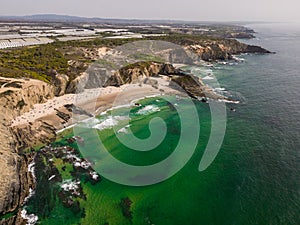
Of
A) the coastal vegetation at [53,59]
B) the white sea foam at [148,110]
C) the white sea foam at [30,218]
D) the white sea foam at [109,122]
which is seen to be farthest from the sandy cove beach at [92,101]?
the white sea foam at [30,218]

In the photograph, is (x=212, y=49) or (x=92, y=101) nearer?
(x=92, y=101)

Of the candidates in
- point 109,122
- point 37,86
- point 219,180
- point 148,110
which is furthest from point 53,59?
point 219,180

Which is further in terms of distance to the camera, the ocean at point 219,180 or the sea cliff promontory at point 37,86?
the sea cliff promontory at point 37,86

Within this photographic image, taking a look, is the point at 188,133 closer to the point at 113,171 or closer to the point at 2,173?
the point at 113,171

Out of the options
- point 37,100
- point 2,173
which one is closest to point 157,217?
point 2,173

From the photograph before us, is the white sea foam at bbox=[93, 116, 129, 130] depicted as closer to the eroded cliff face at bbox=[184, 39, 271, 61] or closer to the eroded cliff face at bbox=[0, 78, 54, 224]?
the eroded cliff face at bbox=[0, 78, 54, 224]

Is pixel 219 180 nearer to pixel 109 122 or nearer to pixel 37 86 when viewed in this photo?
pixel 109 122

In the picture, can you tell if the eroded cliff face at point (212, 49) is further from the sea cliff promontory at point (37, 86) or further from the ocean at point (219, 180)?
the ocean at point (219, 180)
